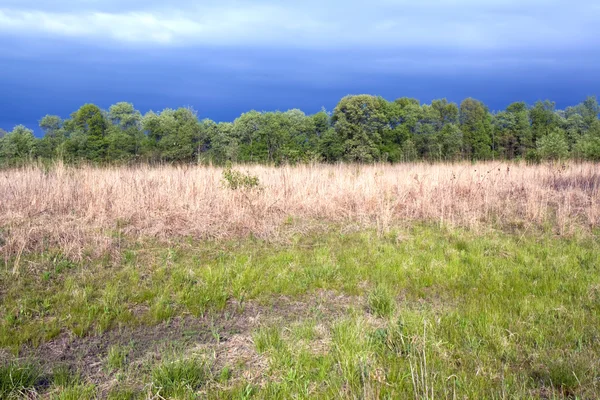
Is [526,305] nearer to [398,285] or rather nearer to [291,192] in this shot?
[398,285]

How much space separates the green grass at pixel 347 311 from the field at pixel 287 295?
20 mm

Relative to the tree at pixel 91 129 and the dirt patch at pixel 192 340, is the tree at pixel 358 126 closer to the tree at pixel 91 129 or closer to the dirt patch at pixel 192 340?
the tree at pixel 91 129

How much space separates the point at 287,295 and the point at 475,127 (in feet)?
101

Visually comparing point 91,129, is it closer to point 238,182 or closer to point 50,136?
point 50,136

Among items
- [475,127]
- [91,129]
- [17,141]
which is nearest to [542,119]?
[475,127]

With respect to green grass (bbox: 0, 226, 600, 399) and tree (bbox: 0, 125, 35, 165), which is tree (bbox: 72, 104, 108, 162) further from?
green grass (bbox: 0, 226, 600, 399)

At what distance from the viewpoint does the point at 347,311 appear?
164 inches

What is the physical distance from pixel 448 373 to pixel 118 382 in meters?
2.42

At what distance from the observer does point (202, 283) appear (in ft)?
15.8

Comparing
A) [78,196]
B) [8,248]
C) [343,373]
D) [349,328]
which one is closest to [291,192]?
[78,196]

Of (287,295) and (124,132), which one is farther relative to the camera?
(124,132)

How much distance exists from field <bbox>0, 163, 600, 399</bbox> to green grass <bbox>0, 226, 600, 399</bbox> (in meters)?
0.02

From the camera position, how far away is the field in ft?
9.29

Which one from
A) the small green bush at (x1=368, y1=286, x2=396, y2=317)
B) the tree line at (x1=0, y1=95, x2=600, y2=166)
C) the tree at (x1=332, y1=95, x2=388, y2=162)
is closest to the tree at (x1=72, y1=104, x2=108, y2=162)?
the tree line at (x1=0, y1=95, x2=600, y2=166)
